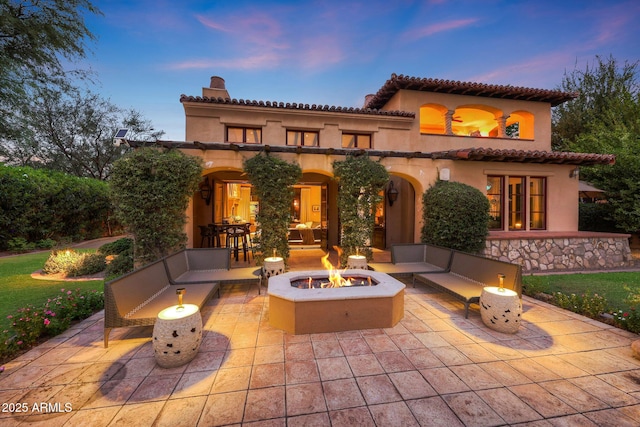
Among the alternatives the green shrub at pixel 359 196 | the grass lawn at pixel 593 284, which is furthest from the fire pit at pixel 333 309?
the grass lawn at pixel 593 284

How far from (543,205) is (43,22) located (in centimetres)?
2050

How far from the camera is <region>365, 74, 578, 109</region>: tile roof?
9.84m

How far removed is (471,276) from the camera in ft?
16.7

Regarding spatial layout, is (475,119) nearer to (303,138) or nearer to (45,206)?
(303,138)

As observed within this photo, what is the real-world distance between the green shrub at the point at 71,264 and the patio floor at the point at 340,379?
176 inches

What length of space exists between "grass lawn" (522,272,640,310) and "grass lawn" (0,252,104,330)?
10.8 meters

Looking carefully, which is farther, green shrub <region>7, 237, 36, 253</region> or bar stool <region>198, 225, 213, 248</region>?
green shrub <region>7, 237, 36, 253</region>

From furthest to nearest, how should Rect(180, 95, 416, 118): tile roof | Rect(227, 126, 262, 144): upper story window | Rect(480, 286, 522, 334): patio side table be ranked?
Rect(227, 126, 262, 144): upper story window
Rect(180, 95, 416, 118): tile roof
Rect(480, 286, 522, 334): patio side table

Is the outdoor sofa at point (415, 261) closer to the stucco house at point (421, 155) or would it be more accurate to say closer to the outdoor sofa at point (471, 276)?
the outdoor sofa at point (471, 276)

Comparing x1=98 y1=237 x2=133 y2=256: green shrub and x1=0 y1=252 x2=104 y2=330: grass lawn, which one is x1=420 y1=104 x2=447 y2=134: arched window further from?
x1=0 y1=252 x2=104 y2=330: grass lawn

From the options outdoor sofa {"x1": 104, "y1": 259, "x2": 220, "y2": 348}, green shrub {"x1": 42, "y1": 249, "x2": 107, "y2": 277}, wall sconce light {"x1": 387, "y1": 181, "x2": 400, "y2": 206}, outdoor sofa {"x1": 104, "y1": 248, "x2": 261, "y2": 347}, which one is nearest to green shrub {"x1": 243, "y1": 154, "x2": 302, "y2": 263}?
outdoor sofa {"x1": 104, "y1": 248, "x2": 261, "y2": 347}

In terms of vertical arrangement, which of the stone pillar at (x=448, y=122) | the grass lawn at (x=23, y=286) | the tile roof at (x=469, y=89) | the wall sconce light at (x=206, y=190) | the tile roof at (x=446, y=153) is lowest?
the grass lawn at (x=23, y=286)

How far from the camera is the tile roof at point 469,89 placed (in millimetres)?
9836

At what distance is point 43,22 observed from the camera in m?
9.38
